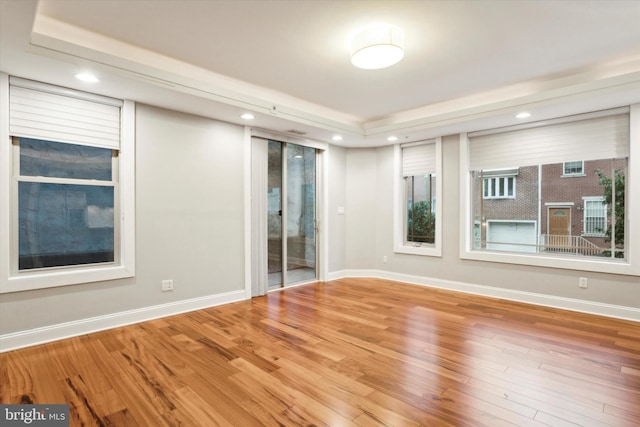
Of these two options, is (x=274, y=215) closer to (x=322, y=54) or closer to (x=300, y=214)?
(x=300, y=214)

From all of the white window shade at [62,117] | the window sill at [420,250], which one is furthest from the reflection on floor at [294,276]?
the white window shade at [62,117]

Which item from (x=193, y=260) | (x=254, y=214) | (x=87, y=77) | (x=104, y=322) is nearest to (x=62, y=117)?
(x=87, y=77)

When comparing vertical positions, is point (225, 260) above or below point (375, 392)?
above

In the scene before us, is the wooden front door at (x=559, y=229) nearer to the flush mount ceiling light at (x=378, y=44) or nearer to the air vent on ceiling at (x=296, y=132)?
the flush mount ceiling light at (x=378, y=44)

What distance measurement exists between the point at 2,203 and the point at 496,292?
18.9 ft

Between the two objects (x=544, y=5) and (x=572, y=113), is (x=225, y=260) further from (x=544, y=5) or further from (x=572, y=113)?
(x=572, y=113)

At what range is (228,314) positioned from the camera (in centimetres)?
380

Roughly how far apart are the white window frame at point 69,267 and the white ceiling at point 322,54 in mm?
382

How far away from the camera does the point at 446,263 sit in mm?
5086

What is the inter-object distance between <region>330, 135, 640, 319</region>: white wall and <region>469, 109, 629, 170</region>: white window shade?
41 centimetres

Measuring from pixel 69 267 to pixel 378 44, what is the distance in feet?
11.8

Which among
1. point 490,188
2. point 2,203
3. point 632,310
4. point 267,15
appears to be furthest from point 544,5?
point 2,203

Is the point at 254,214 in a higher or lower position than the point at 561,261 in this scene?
higher

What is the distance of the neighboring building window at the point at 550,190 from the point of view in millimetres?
3842
